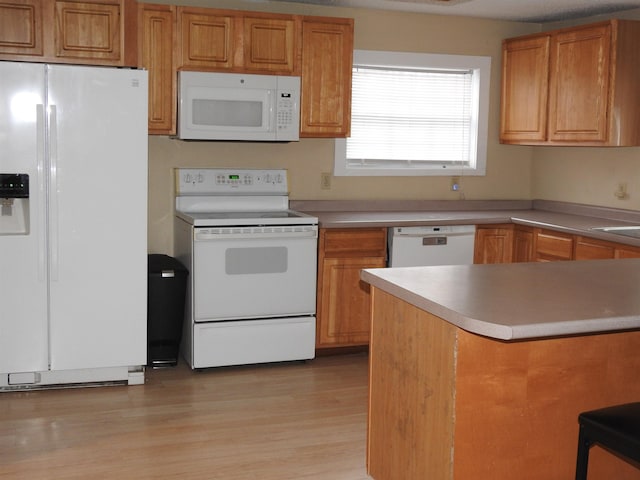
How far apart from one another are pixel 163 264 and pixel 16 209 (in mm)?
924

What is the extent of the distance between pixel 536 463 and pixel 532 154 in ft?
12.6

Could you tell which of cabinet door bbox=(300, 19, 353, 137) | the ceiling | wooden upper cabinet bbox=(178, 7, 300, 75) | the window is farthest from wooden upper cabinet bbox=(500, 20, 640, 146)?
wooden upper cabinet bbox=(178, 7, 300, 75)

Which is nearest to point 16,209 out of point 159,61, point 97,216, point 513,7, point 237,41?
point 97,216

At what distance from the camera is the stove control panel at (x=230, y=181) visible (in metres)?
4.96

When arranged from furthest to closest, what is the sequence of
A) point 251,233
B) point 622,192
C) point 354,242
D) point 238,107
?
1. point 622,192
2. point 354,242
3. point 238,107
4. point 251,233

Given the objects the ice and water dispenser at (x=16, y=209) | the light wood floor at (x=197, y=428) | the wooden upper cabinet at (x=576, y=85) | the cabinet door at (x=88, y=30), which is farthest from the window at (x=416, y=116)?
the ice and water dispenser at (x=16, y=209)

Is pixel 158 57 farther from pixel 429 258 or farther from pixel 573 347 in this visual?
pixel 573 347

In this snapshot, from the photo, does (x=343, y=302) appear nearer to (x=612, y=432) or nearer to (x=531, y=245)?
(x=531, y=245)

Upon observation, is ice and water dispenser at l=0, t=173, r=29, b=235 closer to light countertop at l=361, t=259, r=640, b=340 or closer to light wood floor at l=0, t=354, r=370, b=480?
light wood floor at l=0, t=354, r=370, b=480

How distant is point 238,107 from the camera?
185 inches

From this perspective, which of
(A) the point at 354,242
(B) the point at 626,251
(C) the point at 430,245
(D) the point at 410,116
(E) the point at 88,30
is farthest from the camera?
(D) the point at 410,116

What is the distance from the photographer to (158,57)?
4.52m

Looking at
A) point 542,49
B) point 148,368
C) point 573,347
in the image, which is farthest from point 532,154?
point 573,347

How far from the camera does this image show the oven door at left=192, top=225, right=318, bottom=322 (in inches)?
176
